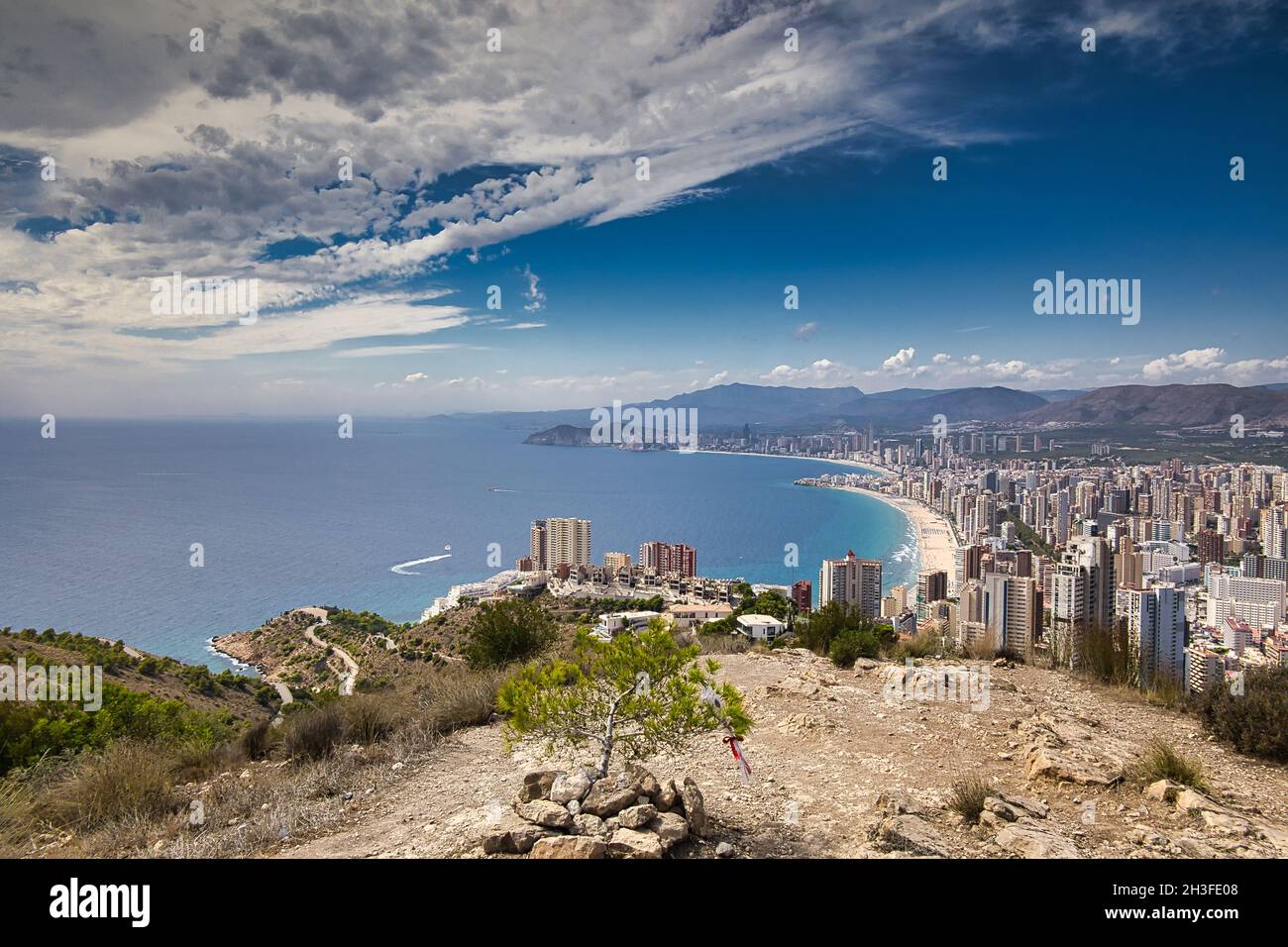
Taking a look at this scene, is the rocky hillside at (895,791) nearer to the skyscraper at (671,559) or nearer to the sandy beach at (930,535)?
the skyscraper at (671,559)

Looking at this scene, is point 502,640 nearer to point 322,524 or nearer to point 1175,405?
point 1175,405

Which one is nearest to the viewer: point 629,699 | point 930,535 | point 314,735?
point 629,699

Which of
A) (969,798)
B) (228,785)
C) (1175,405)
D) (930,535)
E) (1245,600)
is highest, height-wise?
(1175,405)

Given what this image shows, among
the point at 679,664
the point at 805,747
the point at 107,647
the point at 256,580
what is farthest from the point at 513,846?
the point at 256,580

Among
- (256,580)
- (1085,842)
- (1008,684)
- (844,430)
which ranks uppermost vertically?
(844,430)

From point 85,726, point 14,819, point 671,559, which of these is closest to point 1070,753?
point 14,819

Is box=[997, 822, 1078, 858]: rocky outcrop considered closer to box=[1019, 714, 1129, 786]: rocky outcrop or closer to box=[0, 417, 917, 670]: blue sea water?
box=[1019, 714, 1129, 786]: rocky outcrop
